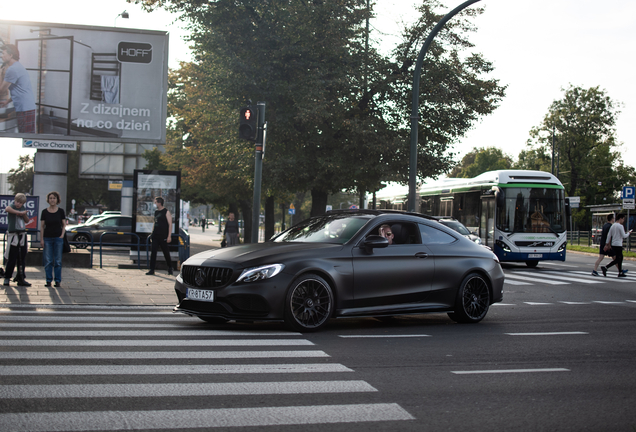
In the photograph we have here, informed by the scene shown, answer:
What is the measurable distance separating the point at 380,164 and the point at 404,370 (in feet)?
65.5

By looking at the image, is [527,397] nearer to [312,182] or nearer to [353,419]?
[353,419]

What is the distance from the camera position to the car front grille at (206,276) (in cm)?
840

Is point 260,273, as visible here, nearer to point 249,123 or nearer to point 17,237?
point 249,123

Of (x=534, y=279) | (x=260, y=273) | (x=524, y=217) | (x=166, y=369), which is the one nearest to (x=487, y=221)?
(x=524, y=217)

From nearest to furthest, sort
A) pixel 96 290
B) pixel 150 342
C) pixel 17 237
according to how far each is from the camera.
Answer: pixel 150 342 → pixel 96 290 → pixel 17 237

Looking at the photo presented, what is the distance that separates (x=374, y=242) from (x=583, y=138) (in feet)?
232

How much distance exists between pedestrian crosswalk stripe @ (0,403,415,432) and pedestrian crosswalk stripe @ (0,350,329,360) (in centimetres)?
199

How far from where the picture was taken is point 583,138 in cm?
7381

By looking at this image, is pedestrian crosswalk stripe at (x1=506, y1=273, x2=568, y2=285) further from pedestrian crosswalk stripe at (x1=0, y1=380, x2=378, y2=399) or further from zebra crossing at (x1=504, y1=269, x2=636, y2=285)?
pedestrian crosswalk stripe at (x1=0, y1=380, x2=378, y2=399)

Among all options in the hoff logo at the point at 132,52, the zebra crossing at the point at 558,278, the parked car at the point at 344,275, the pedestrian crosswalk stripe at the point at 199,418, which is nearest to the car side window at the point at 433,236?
the parked car at the point at 344,275

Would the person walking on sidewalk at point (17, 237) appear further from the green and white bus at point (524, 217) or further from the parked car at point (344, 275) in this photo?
the green and white bus at point (524, 217)

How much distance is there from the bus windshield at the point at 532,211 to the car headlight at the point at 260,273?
16.2m

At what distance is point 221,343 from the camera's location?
7.64m

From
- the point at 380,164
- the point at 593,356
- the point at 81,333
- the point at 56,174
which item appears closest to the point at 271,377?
the point at 81,333
